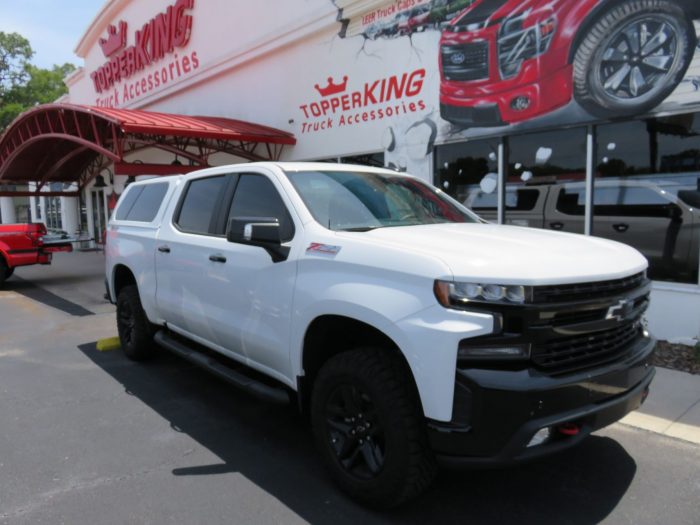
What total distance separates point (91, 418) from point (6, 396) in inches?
46.8

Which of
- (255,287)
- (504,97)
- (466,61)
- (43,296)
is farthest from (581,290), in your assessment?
(43,296)

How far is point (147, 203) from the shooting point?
561cm

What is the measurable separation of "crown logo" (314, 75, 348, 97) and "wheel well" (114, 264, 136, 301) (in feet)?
20.1

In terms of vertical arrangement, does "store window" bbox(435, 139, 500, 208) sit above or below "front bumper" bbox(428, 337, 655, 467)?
above

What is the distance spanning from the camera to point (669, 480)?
326 cm

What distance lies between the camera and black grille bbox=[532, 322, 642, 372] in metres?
2.52

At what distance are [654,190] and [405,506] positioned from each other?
5260 mm

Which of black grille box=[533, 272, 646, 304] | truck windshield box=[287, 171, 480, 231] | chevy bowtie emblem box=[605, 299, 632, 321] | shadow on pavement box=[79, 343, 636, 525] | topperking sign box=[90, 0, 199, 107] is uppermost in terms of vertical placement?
topperking sign box=[90, 0, 199, 107]

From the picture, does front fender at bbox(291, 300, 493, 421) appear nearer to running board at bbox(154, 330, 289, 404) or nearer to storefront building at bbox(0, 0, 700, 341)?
running board at bbox(154, 330, 289, 404)

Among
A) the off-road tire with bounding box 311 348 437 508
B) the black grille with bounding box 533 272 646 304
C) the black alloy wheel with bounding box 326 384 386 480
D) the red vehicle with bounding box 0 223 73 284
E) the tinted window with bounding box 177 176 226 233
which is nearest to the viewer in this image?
the black grille with bounding box 533 272 646 304

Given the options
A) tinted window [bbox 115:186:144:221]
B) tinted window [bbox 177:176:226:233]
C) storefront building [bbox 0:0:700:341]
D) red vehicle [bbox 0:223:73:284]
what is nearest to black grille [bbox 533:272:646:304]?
tinted window [bbox 177:176:226:233]

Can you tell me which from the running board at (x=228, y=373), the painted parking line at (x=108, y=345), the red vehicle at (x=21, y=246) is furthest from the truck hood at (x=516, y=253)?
the red vehicle at (x=21, y=246)

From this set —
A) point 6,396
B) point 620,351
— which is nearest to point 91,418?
point 6,396

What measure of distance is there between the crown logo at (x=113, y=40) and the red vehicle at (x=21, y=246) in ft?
31.1
